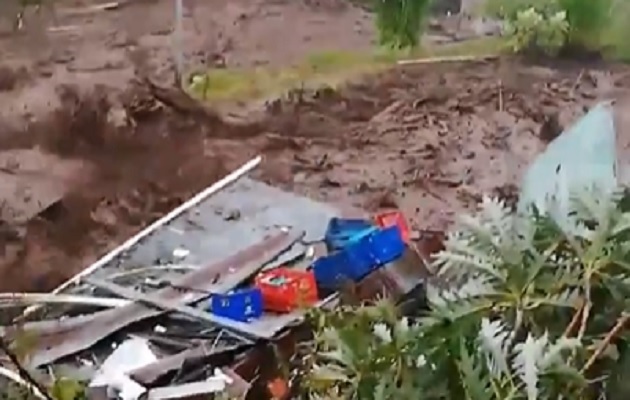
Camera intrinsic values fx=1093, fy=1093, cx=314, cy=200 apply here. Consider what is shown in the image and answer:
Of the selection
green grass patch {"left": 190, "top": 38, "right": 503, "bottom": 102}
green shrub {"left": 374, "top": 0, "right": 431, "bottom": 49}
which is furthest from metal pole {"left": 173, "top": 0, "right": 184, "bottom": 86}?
green shrub {"left": 374, "top": 0, "right": 431, "bottom": 49}

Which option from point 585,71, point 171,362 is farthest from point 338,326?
point 585,71

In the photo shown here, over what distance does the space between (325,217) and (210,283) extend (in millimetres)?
346

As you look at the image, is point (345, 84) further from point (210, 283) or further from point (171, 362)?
point (171, 362)

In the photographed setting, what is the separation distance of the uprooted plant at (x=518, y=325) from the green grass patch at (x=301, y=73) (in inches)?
73.0

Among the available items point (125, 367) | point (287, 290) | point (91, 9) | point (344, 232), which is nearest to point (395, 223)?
point (344, 232)

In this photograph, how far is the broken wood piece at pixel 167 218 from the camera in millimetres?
1650

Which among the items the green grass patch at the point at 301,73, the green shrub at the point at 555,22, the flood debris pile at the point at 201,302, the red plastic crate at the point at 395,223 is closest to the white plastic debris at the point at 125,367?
the flood debris pile at the point at 201,302

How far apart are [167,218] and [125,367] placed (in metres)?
0.50

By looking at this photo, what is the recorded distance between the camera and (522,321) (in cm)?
55

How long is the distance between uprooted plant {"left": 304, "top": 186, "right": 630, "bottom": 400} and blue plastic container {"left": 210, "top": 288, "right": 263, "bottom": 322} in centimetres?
83

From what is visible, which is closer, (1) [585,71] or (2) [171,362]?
(2) [171,362]

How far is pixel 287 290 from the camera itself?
56.7 inches

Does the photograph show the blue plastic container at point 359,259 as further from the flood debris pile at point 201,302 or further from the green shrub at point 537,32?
the green shrub at point 537,32

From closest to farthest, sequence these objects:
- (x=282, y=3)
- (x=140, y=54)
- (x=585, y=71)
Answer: (x=585, y=71)
(x=140, y=54)
(x=282, y=3)
